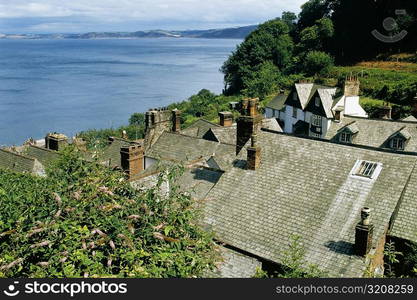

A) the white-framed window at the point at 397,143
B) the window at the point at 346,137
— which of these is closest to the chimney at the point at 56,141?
the window at the point at 346,137

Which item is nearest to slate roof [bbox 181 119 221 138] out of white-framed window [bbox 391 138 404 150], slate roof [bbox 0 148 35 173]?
slate roof [bbox 0 148 35 173]

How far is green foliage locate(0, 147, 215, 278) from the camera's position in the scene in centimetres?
736

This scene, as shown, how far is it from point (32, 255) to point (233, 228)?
10151 millimetres

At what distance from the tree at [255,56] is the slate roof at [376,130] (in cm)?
7972

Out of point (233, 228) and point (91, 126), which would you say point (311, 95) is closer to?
point (233, 228)

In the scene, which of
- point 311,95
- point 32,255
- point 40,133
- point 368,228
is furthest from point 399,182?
point 40,133

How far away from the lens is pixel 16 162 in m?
31.4

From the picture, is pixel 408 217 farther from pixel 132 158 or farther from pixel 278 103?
pixel 278 103

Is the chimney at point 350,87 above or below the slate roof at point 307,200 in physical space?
above

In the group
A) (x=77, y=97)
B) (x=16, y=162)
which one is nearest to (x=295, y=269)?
(x=16, y=162)

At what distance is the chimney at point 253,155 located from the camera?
62.0 feet

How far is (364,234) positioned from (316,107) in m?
36.4

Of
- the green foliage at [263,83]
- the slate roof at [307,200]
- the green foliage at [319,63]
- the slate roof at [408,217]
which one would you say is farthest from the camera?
the green foliage at [263,83]

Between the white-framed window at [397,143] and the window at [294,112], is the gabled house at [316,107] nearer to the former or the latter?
the window at [294,112]
